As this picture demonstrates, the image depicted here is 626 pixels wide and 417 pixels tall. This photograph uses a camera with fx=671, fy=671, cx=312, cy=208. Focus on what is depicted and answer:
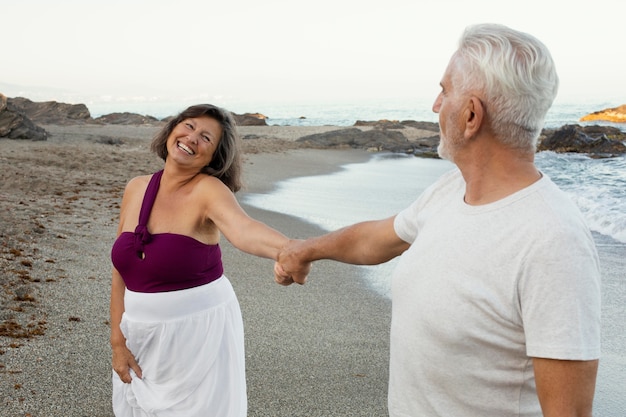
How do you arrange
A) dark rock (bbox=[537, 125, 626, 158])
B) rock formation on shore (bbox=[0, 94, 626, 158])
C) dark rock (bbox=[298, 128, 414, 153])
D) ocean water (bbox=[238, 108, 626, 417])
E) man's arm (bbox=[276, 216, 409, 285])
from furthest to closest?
1. dark rock (bbox=[298, 128, 414, 153])
2. dark rock (bbox=[537, 125, 626, 158])
3. rock formation on shore (bbox=[0, 94, 626, 158])
4. ocean water (bbox=[238, 108, 626, 417])
5. man's arm (bbox=[276, 216, 409, 285])

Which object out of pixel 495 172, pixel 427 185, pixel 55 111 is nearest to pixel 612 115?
pixel 55 111

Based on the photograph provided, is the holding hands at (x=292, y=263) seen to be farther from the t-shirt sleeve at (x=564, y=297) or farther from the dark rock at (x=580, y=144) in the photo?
the dark rock at (x=580, y=144)

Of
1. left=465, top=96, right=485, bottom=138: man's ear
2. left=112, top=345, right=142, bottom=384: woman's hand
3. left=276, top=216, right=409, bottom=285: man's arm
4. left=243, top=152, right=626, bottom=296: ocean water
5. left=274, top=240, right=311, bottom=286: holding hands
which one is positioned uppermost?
left=465, top=96, right=485, bottom=138: man's ear

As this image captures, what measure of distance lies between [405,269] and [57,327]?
3692 mm

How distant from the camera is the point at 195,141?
3.11 m

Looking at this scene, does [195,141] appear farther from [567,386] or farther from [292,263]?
[567,386]

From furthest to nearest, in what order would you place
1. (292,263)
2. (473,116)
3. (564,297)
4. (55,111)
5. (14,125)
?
(55,111) → (14,125) → (292,263) → (473,116) → (564,297)

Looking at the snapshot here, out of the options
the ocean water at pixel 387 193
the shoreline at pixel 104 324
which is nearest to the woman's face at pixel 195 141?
the shoreline at pixel 104 324

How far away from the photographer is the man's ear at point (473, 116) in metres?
1.84

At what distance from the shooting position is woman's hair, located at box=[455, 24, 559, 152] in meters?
1.78

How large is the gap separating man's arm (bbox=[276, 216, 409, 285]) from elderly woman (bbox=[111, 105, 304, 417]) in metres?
0.17

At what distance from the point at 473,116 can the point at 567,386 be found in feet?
2.45

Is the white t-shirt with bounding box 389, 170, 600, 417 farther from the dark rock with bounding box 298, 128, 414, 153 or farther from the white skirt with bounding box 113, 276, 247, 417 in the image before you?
the dark rock with bounding box 298, 128, 414, 153

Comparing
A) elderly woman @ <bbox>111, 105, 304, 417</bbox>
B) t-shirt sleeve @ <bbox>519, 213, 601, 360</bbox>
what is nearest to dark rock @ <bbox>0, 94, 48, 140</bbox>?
elderly woman @ <bbox>111, 105, 304, 417</bbox>
